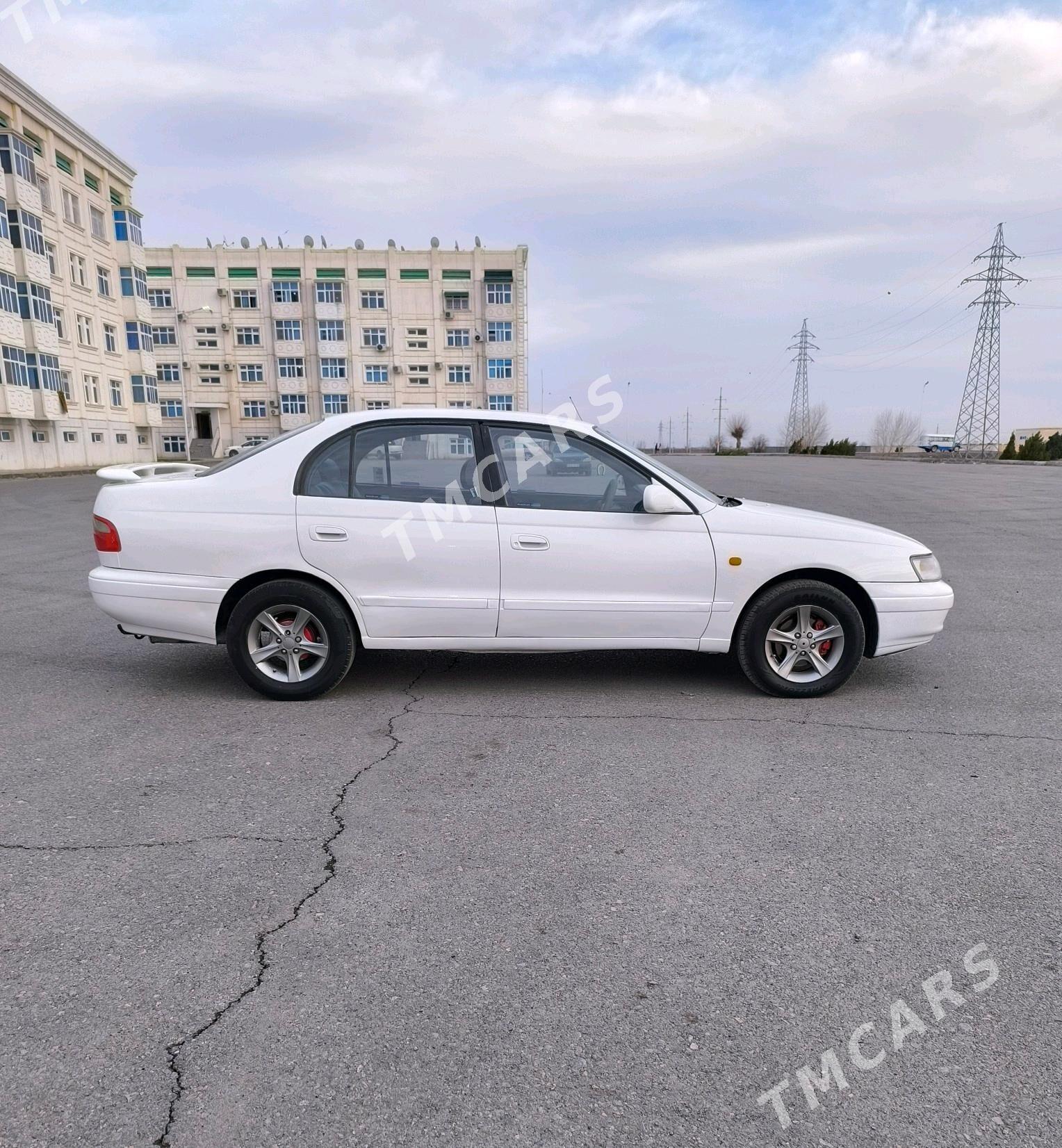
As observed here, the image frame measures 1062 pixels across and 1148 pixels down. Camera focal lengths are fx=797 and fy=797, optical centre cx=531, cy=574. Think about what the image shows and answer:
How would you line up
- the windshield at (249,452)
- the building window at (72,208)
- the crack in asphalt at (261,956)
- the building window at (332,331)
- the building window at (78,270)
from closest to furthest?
the crack in asphalt at (261,956)
the windshield at (249,452)
the building window at (72,208)
the building window at (78,270)
the building window at (332,331)

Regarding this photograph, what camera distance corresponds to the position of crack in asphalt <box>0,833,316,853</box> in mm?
3066

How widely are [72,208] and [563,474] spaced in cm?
4826

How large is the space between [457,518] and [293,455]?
3.50 feet

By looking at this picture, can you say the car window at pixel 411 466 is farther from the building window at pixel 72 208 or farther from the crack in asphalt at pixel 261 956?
the building window at pixel 72 208

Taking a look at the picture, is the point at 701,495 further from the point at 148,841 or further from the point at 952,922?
the point at 148,841

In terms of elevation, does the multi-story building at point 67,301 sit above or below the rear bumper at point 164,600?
above

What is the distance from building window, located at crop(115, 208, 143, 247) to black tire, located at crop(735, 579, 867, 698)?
53.1 meters

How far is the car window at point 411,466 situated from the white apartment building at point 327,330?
205 ft

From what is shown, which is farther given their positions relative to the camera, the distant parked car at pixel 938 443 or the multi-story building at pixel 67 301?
the distant parked car at pixel 938 443

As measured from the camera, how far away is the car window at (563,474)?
4.77 meters

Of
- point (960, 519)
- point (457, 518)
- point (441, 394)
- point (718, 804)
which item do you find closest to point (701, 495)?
point (457, 518)

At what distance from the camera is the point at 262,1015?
2197 mm

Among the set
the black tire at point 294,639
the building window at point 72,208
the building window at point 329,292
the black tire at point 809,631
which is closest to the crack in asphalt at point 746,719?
the black tire at point 809,631

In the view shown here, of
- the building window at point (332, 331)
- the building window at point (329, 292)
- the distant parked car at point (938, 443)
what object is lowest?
the distant parked car at point (938, 443)
